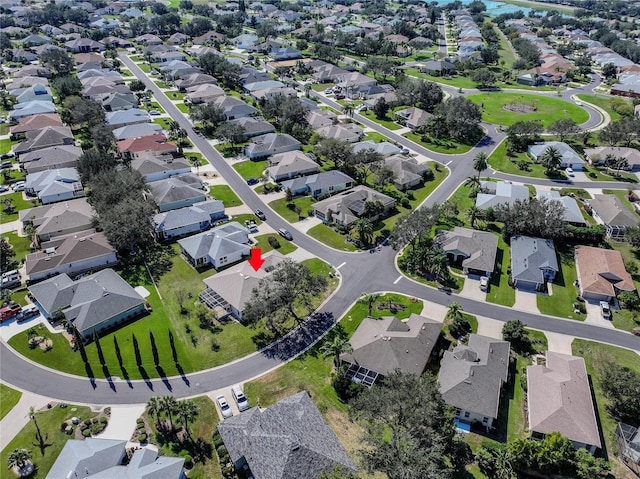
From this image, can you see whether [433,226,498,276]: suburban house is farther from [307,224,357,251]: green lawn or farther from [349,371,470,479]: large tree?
[349,371,470,479]: large tree

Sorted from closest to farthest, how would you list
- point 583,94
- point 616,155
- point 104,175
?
1. point 104,175
2. point 616,155
3. point 583,94

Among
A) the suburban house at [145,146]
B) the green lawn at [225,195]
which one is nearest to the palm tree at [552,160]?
the green lawn at [225,195]

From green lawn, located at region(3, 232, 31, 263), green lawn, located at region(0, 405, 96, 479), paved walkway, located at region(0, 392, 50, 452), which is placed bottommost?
green lawn, located at region(3, 232, 31, 263)

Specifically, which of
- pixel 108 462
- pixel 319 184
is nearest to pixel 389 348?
pixel 108 462

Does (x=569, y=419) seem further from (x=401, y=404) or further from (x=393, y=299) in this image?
(x=393, y=299)

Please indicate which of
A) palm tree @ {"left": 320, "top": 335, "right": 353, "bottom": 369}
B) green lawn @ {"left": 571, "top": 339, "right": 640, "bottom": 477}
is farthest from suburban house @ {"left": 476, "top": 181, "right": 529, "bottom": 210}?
palm tree @ {"left": 320, "top": 335, "right": 353, "bottom": 369}

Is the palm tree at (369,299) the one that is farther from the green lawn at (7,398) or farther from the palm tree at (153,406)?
the green lawn at (7,398)

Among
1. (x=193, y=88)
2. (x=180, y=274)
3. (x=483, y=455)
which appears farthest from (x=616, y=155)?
(x=193, y=88)
